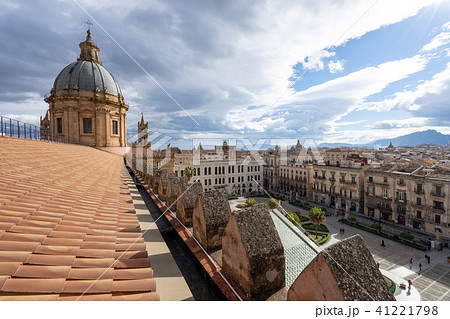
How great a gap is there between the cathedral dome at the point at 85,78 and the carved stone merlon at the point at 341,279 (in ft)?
114

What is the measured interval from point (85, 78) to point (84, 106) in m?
4.07

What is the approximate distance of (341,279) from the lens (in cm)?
217

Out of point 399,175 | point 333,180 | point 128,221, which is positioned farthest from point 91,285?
point 333,180

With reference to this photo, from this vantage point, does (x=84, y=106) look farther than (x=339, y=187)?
No

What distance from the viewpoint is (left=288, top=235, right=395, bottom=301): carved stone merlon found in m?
2.16

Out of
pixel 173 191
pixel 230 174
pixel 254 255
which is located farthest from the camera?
pixel 230 174

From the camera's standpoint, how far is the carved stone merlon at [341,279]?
2.16m

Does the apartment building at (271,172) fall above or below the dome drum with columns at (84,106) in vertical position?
below

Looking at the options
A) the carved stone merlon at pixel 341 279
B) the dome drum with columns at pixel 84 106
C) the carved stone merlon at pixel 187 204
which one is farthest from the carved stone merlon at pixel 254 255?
the dome drum with columns at pixel 84 106

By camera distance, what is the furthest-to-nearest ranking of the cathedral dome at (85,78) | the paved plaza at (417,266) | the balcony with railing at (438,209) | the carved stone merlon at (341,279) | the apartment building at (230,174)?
the apartment building at (230,174) < the cathedral dome at (85,78) < the balcony with railing at (438,209) < the paved plaza at (417,266) < the carved stone merlon at (341,279)

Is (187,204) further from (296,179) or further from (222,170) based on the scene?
(296,179)

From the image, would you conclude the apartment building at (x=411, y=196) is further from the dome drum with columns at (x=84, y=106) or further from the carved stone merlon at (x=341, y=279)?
the dome drum with columns at (x=84, y=106)

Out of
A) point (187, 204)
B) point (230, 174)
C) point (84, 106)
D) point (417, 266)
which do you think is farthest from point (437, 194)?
point (84, 106)
